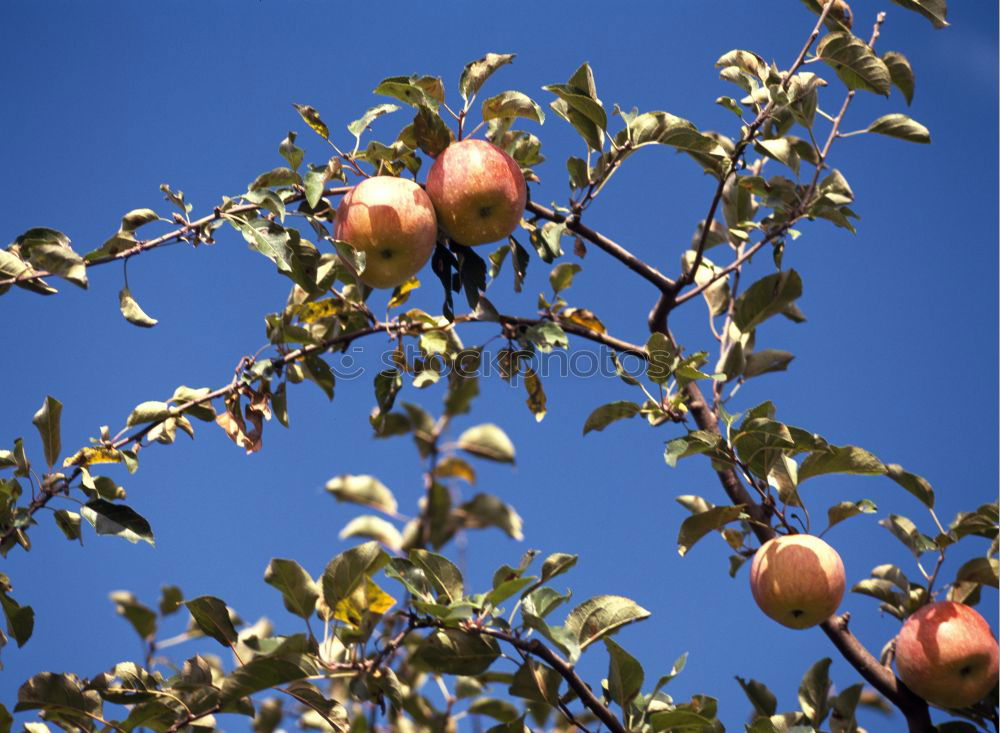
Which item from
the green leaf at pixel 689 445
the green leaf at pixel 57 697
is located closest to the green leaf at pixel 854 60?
the green leaf at pixel 689 445

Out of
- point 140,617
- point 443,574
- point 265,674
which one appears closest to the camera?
point 265,674

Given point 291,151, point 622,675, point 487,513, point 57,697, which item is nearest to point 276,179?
point 291,151

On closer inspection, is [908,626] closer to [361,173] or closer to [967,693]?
[967,693]

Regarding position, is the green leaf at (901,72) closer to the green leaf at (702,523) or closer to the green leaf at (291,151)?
the green leaf at (702,523)

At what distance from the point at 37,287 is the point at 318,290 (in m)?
0.61

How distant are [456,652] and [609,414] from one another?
854mm

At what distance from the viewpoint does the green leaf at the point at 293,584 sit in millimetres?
1636

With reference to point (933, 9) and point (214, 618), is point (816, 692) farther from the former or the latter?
point (933, 9)

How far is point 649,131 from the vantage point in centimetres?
225

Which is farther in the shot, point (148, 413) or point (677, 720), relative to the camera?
point (148, 413)

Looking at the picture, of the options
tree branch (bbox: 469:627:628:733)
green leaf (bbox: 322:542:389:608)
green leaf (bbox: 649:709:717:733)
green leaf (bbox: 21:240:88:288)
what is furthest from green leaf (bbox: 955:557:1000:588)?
green leaf (bbox: 21:240:88:288)

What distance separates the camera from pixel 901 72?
2.45 m

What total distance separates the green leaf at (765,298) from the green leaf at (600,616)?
42.3 inches

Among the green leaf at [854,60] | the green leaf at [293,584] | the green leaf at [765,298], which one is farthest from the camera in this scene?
the green leaf at [765,298]
